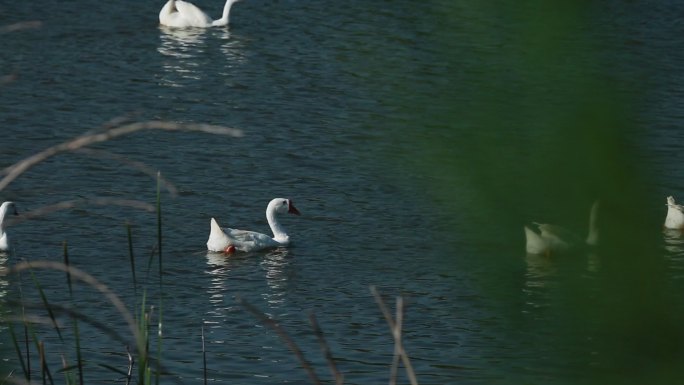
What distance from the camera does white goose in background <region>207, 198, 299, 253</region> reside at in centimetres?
1029

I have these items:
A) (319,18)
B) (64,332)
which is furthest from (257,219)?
(319,18)

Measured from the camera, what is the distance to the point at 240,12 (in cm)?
2197

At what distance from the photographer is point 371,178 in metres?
2.86

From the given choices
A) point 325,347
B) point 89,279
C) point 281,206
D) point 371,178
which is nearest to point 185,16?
point 281,206

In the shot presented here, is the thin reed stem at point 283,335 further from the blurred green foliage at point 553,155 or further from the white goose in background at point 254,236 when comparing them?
the white goose in background at point 254,236

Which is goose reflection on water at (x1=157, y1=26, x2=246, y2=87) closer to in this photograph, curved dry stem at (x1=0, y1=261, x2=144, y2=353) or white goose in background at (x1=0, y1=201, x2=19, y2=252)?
white goose in background at (x1=0, y1=201, x2=19, y2=252)

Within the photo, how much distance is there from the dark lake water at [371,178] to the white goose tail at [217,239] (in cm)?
10

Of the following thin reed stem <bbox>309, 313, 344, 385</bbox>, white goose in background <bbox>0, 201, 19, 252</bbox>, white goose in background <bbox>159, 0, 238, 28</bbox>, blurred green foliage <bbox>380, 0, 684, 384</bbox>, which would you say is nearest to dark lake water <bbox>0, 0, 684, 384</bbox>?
blurred green foliage <bbox>380, 0, 684, 384</bbox>

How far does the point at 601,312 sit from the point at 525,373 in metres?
0.09

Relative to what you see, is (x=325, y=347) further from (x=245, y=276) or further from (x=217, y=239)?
(x=217, y=239)

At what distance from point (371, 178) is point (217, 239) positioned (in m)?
7.52

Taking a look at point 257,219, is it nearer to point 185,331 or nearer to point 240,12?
point 185,331

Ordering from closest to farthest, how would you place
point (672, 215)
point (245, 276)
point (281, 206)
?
1. point (672, 215)
2. point (245, 276)
3. point (281, 206)

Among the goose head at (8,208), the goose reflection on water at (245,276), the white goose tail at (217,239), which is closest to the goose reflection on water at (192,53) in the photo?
the goose head at (8,208)
